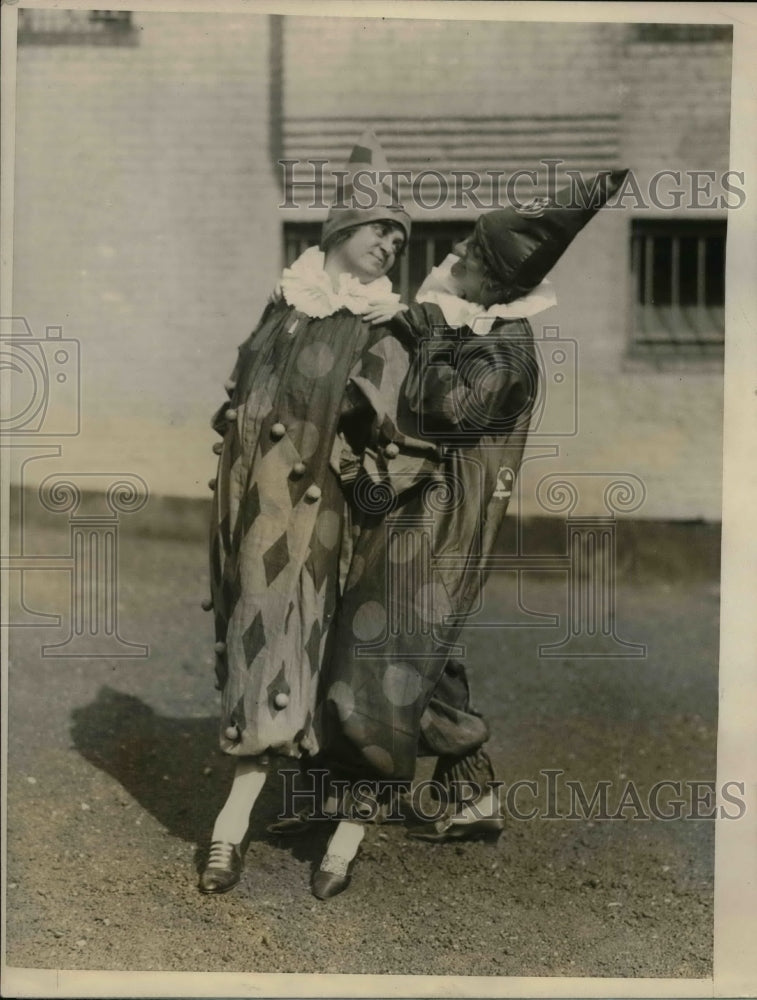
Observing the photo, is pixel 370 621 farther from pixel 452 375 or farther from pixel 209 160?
pixel 209 160

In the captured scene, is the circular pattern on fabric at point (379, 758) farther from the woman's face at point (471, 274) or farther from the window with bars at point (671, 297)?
the window with bars at point (671, 297)

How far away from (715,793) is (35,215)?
7.94ft

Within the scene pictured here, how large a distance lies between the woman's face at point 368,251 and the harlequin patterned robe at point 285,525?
0.07 m

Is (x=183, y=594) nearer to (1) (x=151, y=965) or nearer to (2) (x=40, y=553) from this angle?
(2) (x=40, y=553)

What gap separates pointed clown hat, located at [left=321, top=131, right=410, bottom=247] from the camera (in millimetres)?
2873

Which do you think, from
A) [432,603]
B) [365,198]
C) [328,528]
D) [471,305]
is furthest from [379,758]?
[365,198]

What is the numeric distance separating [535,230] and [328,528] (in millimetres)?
887

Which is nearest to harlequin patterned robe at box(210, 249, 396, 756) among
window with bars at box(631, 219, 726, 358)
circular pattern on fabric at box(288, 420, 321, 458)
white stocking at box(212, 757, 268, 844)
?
circular pattern on fabric at box(288, 420, 321, 458)

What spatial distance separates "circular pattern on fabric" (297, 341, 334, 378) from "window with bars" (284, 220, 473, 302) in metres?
0.24

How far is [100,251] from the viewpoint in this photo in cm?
314

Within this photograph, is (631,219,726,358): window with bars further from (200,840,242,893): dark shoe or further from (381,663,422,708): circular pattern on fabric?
(200,840,242,893): dark shoe

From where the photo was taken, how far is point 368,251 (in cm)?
287

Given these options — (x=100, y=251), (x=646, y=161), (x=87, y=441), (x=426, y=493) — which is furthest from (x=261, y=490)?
(x=646, y=161)

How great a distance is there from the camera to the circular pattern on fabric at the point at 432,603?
112 inches
